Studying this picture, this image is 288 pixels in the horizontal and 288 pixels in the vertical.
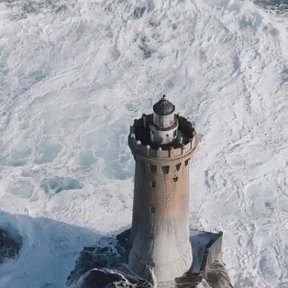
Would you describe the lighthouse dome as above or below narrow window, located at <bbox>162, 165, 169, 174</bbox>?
above

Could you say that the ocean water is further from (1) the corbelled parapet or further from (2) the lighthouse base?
(1) the corbelled parapet

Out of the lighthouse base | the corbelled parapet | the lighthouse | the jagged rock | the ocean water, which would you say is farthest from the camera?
the ocean water

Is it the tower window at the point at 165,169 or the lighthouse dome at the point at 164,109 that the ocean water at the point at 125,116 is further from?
the lighthouse dome at the point at 164,109

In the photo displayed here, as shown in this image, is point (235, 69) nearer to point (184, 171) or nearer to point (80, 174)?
point (80, 174)

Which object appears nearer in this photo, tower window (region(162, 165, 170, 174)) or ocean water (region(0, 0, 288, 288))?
tower window (region(162, 165, 170, 174))

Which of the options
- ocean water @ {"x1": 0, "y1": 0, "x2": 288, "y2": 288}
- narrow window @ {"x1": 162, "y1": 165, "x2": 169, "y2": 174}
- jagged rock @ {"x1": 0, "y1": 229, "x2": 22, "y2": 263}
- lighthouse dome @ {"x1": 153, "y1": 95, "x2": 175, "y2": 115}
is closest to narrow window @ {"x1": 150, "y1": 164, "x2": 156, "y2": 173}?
narrow window @ {"x1": 162, "y1": 165, "x2": 169, "y2": 174}

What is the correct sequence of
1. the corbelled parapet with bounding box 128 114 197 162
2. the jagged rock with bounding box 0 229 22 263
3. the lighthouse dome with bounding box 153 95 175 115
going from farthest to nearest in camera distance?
the jagged rock with bounding box 0 229 22 263 < the corbelled parapet with bounding box 128 114 197 162 < the lighthouse dome with bounding box 153 95 175 115

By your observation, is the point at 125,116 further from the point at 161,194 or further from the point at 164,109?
the point at 164,109

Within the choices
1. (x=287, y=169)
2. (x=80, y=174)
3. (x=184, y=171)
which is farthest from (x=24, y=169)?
(x=184, y=171)
